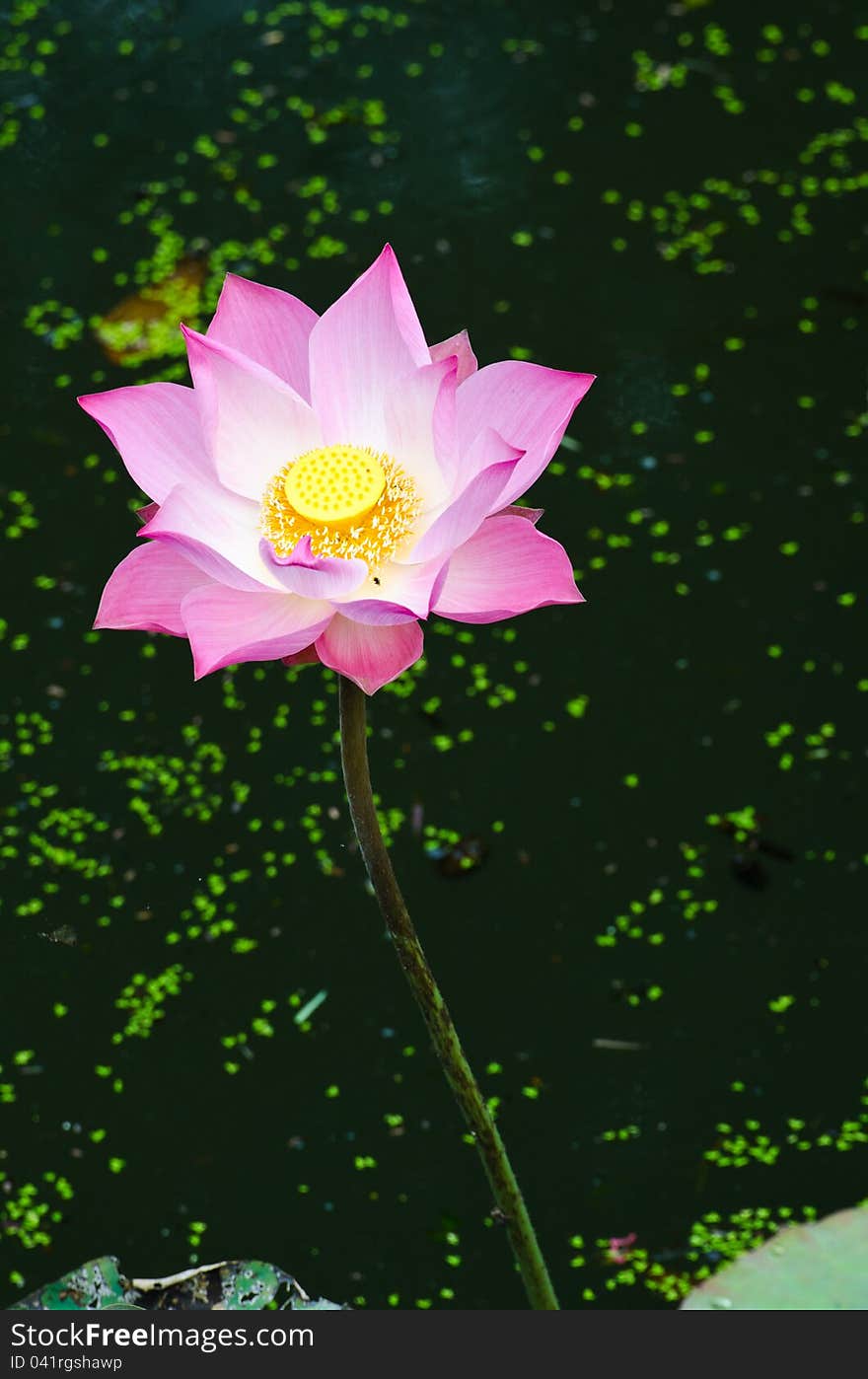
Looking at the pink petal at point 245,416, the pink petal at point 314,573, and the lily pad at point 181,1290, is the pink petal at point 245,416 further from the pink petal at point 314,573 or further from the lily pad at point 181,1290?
the lily pad at point 181,1290

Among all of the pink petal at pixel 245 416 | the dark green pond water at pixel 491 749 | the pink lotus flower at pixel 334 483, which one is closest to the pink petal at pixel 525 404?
the pink lotus flower at pixel 334 483

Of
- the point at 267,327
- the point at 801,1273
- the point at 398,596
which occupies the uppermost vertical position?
the point at 267,327

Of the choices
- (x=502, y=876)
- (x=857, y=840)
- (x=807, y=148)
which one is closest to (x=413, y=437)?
(x=502, y=876)

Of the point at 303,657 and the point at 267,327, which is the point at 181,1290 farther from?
the point at 267,327

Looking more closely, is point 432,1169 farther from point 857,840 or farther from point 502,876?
point 857,840

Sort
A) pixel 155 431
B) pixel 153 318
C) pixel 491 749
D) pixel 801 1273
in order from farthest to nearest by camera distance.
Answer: pixel 153 318, pixel 491 749, pixel 801 1273, pixel 155 431

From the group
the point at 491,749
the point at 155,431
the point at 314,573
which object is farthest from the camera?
the point at 491,749

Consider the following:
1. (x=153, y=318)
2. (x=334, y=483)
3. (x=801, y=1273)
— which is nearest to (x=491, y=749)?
(x=801, y=1273)
